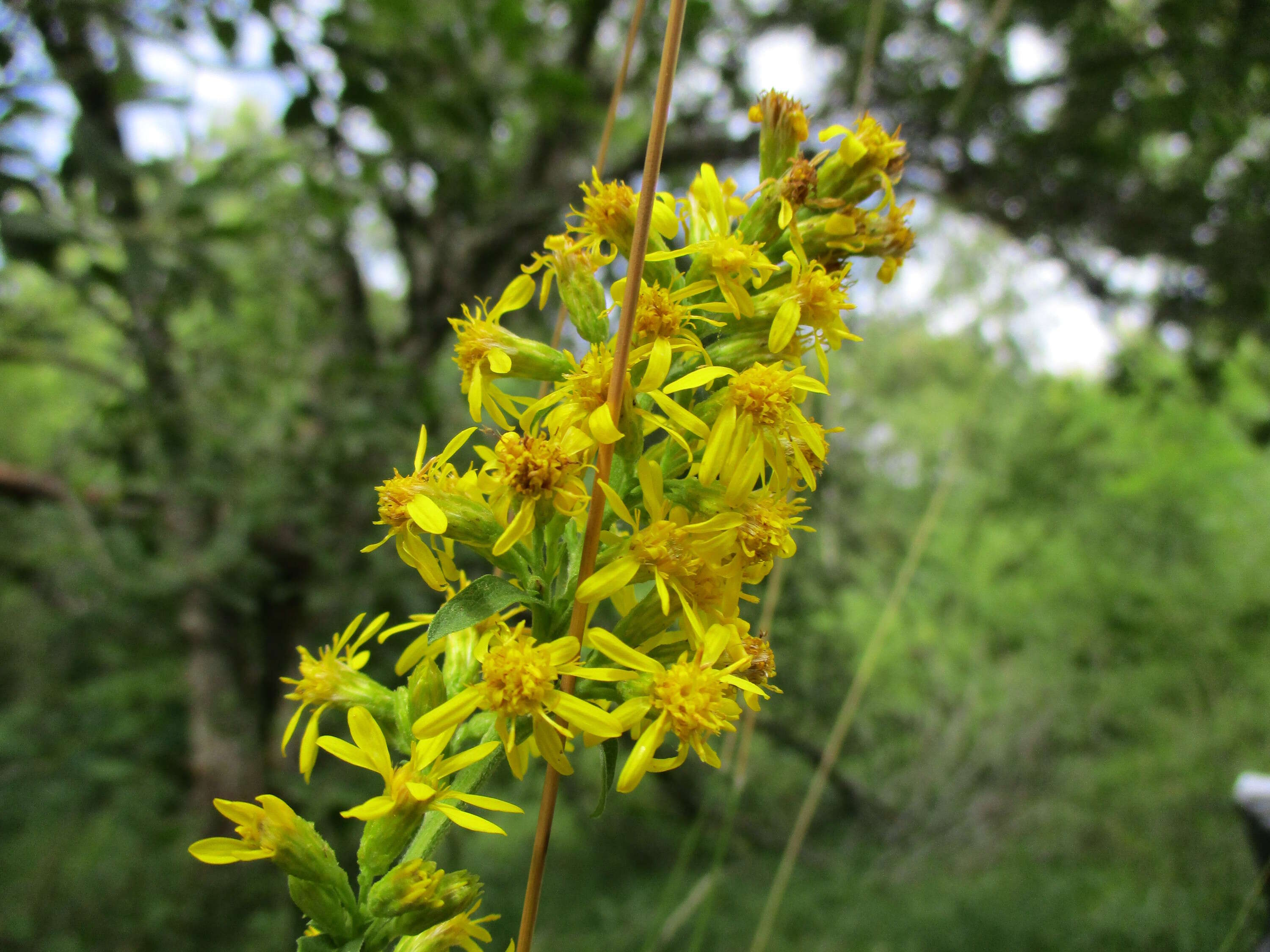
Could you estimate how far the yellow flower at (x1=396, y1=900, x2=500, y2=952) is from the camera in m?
0.58

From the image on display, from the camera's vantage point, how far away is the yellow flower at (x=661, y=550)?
0.56 m

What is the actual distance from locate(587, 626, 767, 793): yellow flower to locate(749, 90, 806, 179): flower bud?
471 mm

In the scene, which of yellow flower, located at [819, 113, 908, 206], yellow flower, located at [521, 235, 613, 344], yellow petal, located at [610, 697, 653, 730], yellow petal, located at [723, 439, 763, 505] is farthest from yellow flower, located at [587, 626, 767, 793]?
yellow flower, located at [819, 113, 908, 206]

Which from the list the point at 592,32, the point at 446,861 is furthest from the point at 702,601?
the point at 592,32

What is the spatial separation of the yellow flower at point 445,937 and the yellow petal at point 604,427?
1.16 ft

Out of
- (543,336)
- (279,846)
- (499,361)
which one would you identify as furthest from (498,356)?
(543,336)

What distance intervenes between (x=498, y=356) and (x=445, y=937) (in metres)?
0.47

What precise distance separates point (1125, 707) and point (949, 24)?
6467 millimetres

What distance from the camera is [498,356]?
703 mm

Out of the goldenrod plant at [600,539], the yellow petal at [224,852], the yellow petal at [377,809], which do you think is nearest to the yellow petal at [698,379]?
the goldenrod plant at [600,539]

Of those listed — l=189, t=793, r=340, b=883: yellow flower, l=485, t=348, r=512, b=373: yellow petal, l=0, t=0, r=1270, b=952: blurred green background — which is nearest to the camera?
l=189, t=793, r=340, b=883: yellow flower

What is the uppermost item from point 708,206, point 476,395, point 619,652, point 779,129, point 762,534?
point 779,129

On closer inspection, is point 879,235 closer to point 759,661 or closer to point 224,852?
point 759,661

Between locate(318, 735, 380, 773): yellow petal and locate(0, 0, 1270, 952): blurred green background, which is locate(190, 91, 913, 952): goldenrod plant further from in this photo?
locate(0, 0, 1270, 952): blurred green background
